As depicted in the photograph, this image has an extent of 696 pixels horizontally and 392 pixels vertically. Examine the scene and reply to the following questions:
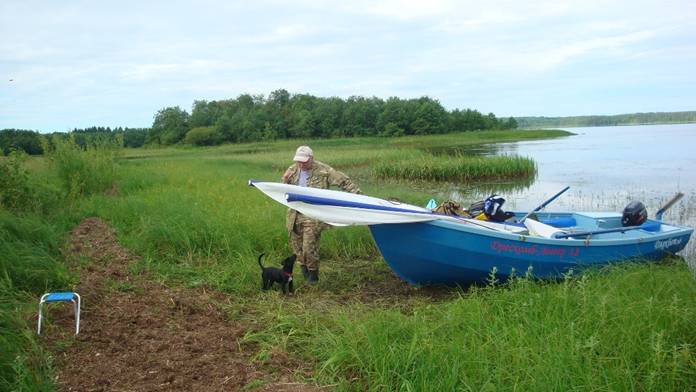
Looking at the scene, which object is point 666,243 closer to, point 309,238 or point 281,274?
point 309,238

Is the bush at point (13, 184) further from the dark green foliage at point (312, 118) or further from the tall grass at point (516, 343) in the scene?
the dark green foliage at point (312, 118)

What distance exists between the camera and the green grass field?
3.56 metres

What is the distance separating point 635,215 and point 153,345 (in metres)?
6.60

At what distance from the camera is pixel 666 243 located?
7008 millimetres

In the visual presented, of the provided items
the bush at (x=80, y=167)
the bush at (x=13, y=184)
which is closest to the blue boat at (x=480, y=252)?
the bush at (x=13, y=184)

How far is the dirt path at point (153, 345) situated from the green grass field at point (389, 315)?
0.19m

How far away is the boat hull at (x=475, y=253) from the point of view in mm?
5910

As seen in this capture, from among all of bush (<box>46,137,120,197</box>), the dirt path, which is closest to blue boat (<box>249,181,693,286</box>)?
the dirt path

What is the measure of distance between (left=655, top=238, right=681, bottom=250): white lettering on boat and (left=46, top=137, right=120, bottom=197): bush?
1143 cm

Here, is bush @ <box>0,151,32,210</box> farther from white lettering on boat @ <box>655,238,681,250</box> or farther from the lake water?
the lake water

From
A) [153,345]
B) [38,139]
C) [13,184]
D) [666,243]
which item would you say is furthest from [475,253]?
[38,139]

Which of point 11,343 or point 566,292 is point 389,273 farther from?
point 11,343

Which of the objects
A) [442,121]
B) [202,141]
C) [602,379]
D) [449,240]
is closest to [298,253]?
[449,240]

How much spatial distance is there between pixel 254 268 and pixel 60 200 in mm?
6397
